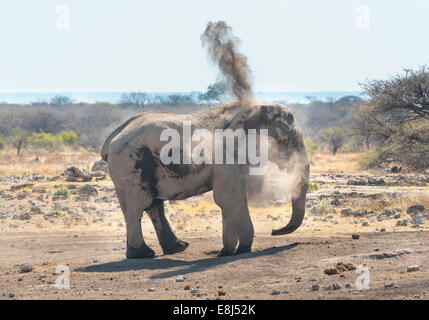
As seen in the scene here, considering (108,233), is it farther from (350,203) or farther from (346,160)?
(346,160)

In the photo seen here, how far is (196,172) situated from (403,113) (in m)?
13.5

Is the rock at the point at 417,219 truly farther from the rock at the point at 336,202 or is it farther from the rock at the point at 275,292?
the rock at the point at 275,292

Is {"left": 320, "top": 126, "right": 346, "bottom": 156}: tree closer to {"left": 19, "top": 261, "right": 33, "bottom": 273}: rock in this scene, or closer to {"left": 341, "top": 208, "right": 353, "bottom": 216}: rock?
{"left": 341, "top": 208, "right": 353, "bottom": 216}: rock

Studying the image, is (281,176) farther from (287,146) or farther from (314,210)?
(314,210)

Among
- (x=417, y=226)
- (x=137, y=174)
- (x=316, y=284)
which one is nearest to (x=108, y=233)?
(x=137, y=174)

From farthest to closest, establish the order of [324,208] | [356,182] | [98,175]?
[98,175]
[356,182]
[324,208]

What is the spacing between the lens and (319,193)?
922 inches

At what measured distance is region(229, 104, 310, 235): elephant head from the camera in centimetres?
1301

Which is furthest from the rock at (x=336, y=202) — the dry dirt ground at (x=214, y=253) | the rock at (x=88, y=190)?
the rock at (x=88, y=190)

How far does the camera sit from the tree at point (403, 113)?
23.9 metres

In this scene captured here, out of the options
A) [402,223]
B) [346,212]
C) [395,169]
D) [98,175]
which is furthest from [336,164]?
[402,223]

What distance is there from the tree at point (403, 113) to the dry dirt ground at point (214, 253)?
6.47ft

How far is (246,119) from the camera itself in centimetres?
1290
